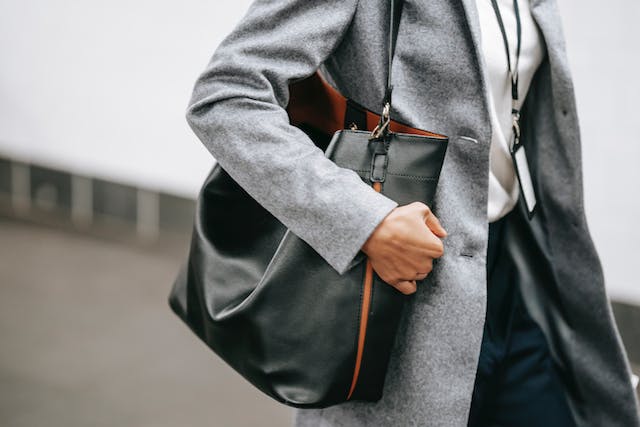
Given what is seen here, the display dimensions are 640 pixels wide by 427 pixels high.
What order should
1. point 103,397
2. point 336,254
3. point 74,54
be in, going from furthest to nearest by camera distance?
point 74,54
point 103,397
point 336,254

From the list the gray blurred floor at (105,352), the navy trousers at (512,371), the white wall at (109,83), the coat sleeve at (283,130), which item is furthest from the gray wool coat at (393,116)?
the white wall at (109,83)

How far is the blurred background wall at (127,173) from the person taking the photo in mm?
2219

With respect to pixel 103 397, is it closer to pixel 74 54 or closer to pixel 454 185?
pixel 454 185

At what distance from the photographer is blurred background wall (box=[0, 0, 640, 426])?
2.22 meters

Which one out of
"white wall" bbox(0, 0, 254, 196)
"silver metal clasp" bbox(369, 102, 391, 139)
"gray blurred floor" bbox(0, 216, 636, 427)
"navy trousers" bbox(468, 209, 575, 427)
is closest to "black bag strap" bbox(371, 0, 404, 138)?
"silver metal clasp" bbox(369, 102, 391, 139)

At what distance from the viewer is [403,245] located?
0.88 meters

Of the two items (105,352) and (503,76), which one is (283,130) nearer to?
(503,76)

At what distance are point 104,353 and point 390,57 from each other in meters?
1.84

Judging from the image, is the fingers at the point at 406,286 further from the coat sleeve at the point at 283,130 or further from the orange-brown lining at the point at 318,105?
the orange-brown lining at the point at 318,105

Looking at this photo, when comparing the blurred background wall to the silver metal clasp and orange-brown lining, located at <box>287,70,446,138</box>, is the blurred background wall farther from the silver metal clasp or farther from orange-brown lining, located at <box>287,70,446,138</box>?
the silver metal clasp

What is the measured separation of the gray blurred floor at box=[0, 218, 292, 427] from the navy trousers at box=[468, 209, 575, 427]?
1.07m

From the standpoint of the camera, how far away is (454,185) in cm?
99

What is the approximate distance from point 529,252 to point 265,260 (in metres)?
0.47

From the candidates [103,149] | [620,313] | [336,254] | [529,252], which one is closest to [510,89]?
[529,252]
